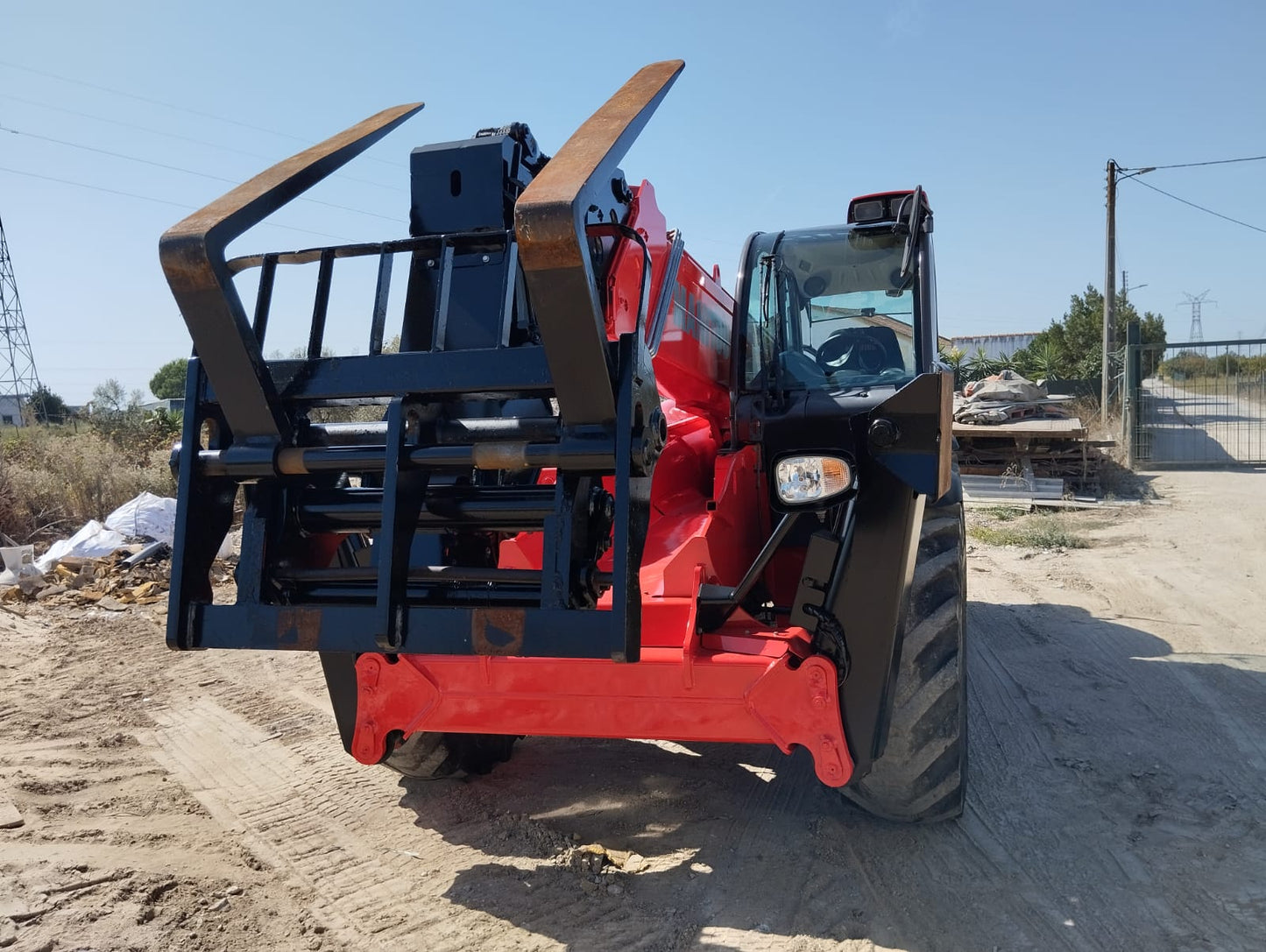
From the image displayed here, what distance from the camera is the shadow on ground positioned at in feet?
9.55

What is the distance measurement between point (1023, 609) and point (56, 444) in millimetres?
12603

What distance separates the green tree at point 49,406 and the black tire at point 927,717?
2112 centimetres

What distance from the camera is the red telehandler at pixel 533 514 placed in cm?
250

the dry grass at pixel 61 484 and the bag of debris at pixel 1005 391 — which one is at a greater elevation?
the bag of debris at pixel 1005 391

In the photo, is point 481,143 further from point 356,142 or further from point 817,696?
point 817,696

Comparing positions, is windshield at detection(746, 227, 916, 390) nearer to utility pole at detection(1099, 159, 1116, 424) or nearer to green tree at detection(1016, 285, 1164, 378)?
utility pole at detection(1099, 159, 1116, 424)

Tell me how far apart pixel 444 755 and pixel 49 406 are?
30.2 m

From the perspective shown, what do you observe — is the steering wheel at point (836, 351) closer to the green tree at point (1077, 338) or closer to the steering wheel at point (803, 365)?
the steering wheel at point (803, 365)

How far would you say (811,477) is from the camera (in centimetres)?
307

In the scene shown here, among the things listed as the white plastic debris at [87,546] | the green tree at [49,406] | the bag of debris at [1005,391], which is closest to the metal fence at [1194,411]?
the bag of debris at [1005,391]

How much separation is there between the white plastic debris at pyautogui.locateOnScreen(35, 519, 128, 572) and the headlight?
8.49 m

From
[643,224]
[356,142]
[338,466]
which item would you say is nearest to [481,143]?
[356,142]

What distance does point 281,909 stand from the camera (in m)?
3.02

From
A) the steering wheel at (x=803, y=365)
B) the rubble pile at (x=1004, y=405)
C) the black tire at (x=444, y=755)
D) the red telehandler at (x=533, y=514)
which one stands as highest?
the rubble pile at (x=1004, y=405)
